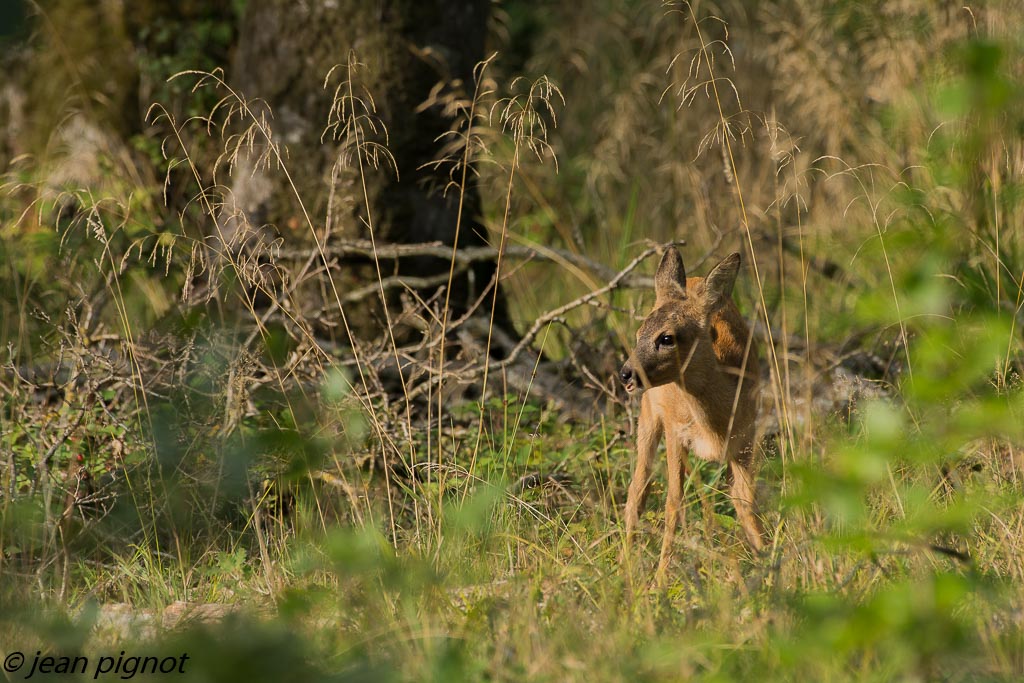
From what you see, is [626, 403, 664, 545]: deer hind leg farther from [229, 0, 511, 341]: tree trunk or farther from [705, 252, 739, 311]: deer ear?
[229, 0, 511, 341]: tree trunk

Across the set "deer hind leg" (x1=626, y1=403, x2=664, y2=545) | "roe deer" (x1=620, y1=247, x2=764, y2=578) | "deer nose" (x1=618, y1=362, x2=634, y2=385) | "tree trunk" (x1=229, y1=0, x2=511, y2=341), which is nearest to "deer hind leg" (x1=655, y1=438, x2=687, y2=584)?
"roe deer" (x1=620, y1=247, x2=764, y2=578)

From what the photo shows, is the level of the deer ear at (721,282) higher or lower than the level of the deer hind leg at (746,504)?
higher

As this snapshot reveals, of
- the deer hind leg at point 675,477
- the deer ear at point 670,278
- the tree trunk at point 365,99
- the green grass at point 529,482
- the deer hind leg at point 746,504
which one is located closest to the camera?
the green grass at point 529,482

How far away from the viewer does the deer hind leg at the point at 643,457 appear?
4074 millimetres

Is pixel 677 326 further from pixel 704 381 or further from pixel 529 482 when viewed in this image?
pixel 529 482

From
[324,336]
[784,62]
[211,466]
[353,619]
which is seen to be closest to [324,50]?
[324,336]

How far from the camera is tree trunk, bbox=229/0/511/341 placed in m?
5.04

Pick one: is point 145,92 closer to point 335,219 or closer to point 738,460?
point 335,219

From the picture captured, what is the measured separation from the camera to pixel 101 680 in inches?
94.3

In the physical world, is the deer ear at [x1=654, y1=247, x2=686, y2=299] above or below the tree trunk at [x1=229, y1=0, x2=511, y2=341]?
below

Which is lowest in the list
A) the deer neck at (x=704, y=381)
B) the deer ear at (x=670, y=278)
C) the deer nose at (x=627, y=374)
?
the deer neck at (x=704, y=381)

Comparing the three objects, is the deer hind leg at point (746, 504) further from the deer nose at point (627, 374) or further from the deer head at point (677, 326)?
the deer nose at point (627, 374)

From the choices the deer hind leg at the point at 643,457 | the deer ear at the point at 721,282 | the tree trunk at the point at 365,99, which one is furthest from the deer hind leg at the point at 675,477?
the tree trunk at the point at 365,99

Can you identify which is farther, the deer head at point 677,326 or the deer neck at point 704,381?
the deer neck at point 704,381
